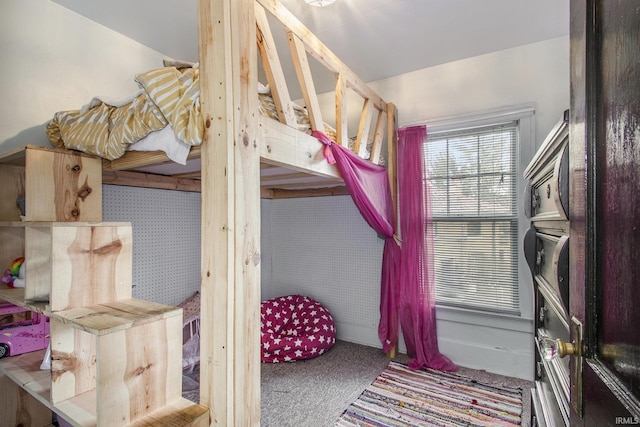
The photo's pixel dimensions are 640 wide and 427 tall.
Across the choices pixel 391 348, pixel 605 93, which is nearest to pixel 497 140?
pixel 391 348

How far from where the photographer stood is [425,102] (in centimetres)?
270

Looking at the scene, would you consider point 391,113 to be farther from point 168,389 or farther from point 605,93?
point 168,389

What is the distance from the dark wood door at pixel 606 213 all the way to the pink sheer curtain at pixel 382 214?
1.38 metres

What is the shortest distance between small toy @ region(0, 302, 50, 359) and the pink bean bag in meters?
1.50

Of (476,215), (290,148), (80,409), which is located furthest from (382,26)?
(80,409)

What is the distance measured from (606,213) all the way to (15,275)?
7.22ft

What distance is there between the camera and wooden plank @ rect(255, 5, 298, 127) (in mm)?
1291

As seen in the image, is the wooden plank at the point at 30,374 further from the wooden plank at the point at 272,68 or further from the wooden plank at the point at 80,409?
the wooden plank at the point at 272,68

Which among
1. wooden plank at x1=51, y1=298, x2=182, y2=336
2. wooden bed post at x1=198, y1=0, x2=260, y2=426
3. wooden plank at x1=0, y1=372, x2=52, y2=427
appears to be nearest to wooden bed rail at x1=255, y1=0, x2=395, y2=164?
wooden bed post at x1=198, y1=0, x2=260, y2=426

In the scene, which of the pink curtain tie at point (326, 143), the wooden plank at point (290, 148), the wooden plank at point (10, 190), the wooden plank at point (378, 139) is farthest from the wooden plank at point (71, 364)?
the wooden plank at point (378, 139)

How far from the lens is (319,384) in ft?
7.34

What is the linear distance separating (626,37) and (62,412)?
179 centimetres

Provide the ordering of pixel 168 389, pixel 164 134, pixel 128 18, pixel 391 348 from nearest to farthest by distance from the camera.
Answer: pixel 168 389 < pixel 164 134 < pixel 128 18 < pixel 391 348

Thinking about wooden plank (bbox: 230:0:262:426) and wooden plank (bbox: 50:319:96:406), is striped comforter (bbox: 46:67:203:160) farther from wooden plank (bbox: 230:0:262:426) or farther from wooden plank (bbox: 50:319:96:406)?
wooden plank (bbox: 50:319:96:406)
